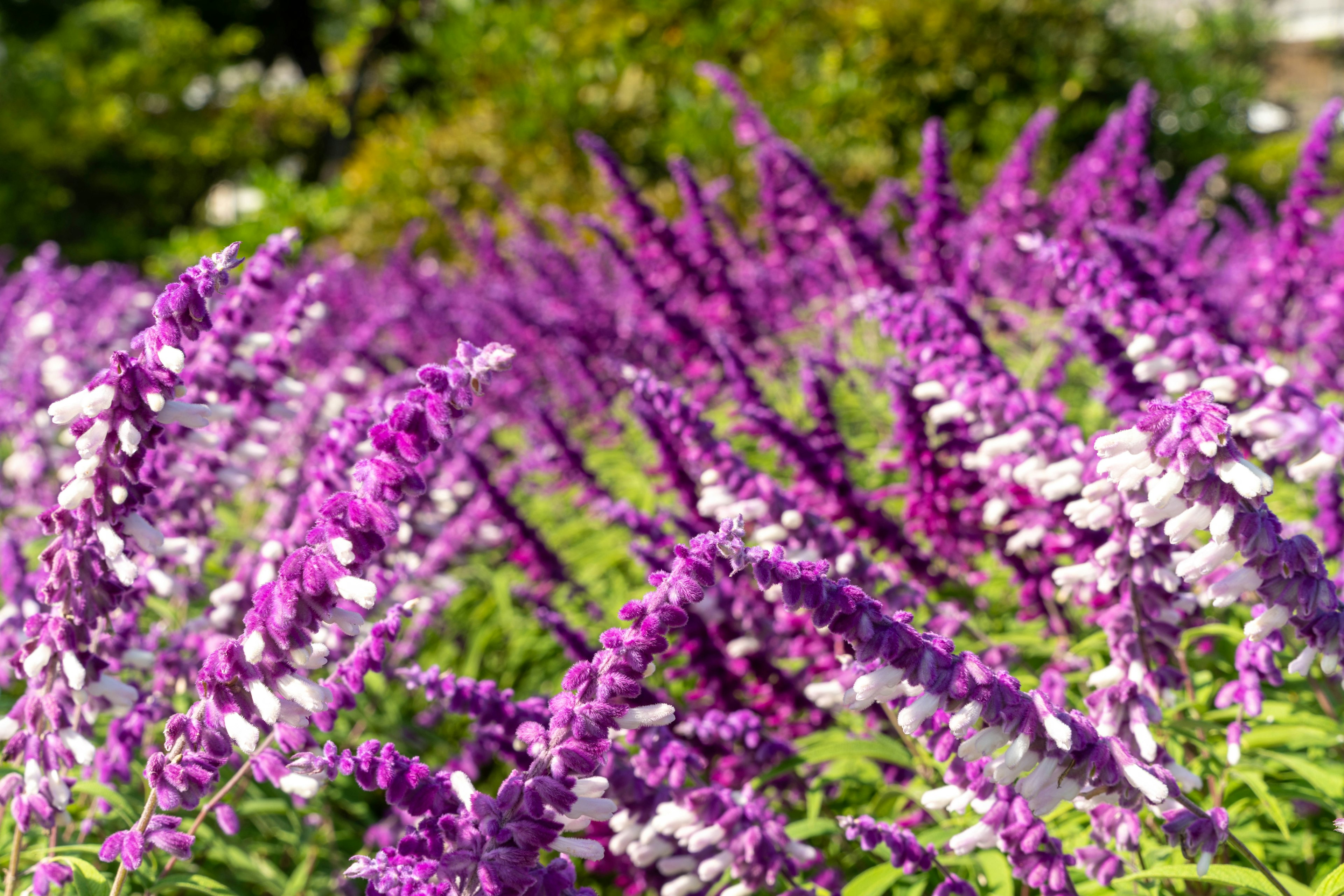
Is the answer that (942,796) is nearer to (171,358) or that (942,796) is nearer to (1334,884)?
(1334,884)

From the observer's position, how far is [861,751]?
2.61 m

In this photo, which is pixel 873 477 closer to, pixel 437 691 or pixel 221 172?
pixel 437 691

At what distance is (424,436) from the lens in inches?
69.1

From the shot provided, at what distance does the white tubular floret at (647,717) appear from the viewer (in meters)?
1.70

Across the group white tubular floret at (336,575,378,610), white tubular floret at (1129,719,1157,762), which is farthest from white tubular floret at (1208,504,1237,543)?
white tubular floret at (336,575,378,610)

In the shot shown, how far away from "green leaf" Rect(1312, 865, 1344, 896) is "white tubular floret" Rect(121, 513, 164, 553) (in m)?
2.03

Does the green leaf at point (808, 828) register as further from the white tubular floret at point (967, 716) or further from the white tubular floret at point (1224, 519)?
the white tubular floret at point (1224, 519)

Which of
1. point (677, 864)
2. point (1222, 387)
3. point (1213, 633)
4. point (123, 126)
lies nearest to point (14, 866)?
point (677, 864)

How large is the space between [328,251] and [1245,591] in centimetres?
1417

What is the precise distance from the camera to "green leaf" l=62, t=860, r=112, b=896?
192 centimetres

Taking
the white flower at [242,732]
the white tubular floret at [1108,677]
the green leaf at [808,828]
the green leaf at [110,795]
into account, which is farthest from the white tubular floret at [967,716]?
the green leaf at [110,795]

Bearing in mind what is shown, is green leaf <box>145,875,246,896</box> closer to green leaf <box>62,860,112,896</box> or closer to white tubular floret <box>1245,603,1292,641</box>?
green leaf <box>62,860,112,896</box>

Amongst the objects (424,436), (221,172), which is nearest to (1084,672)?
(424,436)

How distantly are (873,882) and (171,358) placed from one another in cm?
167
